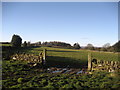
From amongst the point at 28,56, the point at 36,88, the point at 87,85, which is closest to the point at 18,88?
the point at 36,88

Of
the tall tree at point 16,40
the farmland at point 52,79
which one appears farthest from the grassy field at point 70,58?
the tall tree at point 16,40

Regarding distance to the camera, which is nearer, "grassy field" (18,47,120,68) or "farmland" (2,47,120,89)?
"farmland" (2,47,120,89)

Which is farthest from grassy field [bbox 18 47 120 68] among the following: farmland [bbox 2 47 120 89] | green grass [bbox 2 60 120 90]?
green grass [bbox 2 60 120 90]

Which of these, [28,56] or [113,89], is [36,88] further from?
[28,56]

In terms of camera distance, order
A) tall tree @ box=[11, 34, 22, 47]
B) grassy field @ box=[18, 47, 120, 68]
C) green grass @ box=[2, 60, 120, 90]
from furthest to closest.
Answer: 1. tall tree @ box=[11, 34, 22, 47]
2. grassy field @ box=[18, 47, 120, 68]
3. green grass @ box=[2, 60, 120, 90]

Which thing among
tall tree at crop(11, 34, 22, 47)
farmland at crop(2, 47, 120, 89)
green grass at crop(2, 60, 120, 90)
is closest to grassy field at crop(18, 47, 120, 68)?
farmland at crop(2, 47, 120, 89)

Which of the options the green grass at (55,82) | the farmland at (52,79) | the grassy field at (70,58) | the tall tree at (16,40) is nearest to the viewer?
the green grass at (55,82)

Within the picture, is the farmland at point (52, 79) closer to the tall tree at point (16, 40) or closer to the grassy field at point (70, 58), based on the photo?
the grassy field at point (70, 58)

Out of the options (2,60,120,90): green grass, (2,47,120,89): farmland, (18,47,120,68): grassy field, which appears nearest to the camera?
(2,60,120,90): green grass

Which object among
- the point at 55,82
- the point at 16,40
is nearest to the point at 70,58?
the point at 55,82

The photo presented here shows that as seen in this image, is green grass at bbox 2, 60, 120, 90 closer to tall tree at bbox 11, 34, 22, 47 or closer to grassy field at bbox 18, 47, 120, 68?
grassy field at bbox 18, 47, 120, 68

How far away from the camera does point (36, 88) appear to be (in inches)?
261

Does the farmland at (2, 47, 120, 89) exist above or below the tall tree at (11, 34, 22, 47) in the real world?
below

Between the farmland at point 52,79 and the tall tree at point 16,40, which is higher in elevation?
the tall tree at point 16,40
